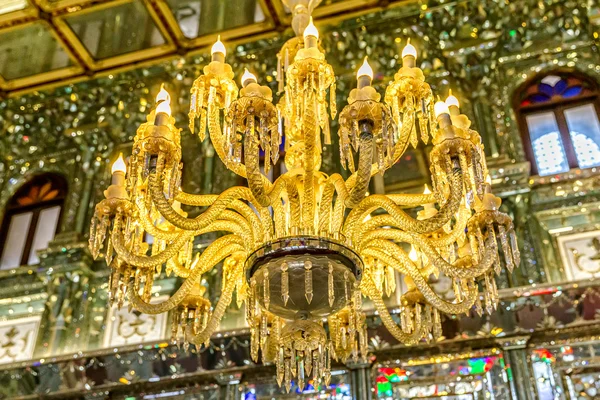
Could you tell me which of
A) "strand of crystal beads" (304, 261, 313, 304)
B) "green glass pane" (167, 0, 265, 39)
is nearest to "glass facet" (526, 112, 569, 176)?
"green glass pane" (167, 0, 265, 39)

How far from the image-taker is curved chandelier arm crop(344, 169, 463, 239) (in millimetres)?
3539

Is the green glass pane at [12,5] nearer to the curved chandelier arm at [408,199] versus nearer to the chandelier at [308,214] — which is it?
the chandelier at [308,214]

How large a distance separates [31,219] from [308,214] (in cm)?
505

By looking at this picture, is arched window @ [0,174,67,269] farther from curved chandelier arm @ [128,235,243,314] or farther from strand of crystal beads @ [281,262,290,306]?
strand of crystal beads @ [281,262,290,306]

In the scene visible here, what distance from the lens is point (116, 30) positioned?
7.46 metres

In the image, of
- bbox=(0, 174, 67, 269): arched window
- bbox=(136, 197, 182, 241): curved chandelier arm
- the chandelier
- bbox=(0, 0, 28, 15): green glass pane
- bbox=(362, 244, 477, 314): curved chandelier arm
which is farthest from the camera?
bbox=(0, 174, 67, 269): arched window

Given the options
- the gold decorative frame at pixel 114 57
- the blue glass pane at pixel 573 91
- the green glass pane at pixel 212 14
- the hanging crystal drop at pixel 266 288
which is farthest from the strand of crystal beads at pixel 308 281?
the blue glass pane at pixel 573 91

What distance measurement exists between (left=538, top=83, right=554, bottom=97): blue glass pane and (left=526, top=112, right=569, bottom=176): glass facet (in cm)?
22

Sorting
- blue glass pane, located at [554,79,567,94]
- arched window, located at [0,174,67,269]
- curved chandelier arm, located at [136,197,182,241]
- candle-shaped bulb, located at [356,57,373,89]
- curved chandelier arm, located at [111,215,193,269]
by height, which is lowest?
curved chandelier arm, located at [111,215,193,269]

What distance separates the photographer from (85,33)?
7.45m

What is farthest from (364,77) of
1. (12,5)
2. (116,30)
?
(12,5)

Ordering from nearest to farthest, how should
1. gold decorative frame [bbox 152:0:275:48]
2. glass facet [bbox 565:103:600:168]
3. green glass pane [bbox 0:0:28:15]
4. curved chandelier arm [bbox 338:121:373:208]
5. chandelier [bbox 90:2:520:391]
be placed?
curved chandelier arm [bbox 338:121:373:208], chandelier [bbox 90:2:520:391], glass facet [bbox 565:103:600:168], green glass pane [bbox 0:0:28:15], gold decorative frame [bbox 152:0:275:48]

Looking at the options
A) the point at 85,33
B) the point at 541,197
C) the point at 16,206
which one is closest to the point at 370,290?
the point at 541,197

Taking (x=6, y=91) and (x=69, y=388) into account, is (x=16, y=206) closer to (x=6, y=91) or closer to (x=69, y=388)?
(x=6, y=91)
